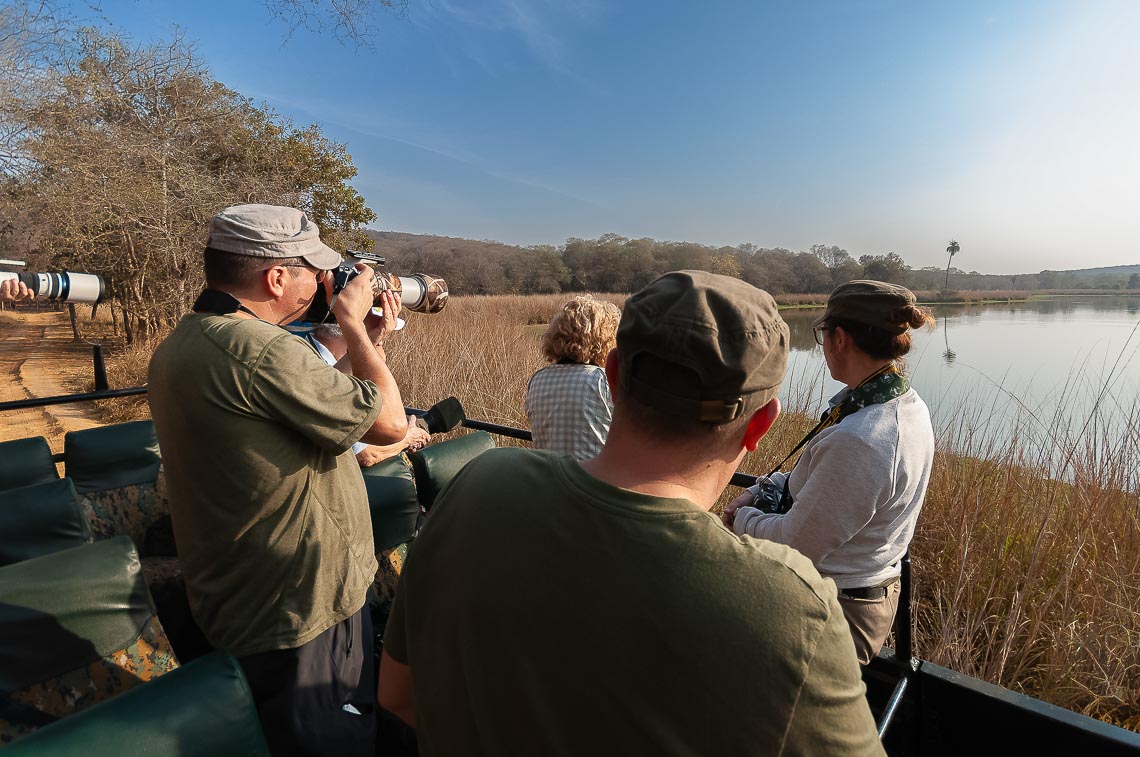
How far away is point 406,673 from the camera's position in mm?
995

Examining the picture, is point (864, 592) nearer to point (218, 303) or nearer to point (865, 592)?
point (865, 592)

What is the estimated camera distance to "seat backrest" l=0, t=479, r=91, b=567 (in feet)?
7.03

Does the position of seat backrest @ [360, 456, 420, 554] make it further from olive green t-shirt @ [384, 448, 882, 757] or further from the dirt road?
the dirt road

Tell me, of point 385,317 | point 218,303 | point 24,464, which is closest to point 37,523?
point 24,464

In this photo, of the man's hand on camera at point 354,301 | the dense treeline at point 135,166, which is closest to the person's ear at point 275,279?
the man's hand on camera at point 354,301

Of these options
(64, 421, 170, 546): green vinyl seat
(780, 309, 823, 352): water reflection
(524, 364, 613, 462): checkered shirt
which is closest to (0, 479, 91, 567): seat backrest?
(64, 421, 170, 546): green vinyl seat

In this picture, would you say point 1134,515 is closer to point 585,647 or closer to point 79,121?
point 585,647

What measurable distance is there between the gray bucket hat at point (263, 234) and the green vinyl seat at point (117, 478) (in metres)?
1.70

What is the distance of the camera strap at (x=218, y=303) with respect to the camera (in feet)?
5.25

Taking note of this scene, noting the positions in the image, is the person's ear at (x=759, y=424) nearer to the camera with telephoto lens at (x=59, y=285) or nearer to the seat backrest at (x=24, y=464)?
the camera with telephoto lens at (x=59, y=285)

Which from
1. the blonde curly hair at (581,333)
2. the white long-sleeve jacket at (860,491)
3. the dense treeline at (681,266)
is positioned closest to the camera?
the white long-sleeve jacket at (860,491)

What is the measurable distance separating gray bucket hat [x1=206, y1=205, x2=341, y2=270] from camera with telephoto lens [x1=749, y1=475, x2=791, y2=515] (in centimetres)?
154

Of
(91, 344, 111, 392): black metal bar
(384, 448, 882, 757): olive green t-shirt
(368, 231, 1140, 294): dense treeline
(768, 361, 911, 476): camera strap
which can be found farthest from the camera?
(368, 231, 1140, 294): dense treeline

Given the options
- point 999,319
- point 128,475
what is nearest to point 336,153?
point 128,475
